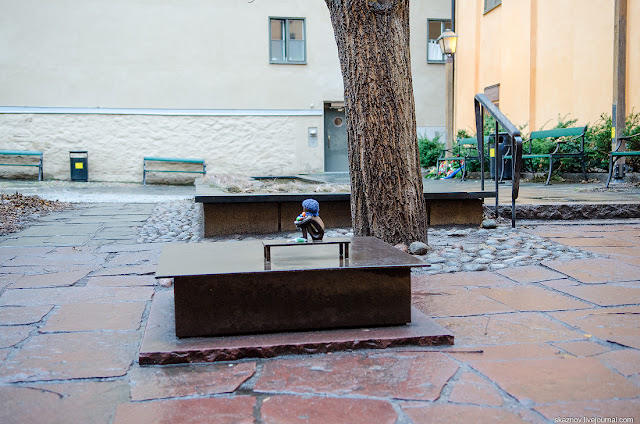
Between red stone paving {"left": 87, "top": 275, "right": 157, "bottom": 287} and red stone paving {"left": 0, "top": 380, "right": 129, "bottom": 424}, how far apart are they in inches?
53.4

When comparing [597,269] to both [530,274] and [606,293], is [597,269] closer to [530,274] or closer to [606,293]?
[530,274]

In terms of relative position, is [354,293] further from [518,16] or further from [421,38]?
[421,38]

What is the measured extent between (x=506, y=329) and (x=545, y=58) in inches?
393

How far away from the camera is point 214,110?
15492 millimetres

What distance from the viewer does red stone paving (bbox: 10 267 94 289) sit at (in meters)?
3.02

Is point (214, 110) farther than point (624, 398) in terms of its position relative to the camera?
Yes

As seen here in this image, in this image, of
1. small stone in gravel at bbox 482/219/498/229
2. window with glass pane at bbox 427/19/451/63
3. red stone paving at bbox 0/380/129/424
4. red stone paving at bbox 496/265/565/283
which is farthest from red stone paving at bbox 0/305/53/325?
window with glass pane at bbox 427/19/451/63

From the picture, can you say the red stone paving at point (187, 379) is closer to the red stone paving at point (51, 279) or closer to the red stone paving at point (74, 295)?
the red stone paving at point (74, 295)

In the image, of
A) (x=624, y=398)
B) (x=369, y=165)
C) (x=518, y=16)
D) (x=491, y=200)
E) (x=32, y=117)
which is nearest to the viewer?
(x=624, y=398)

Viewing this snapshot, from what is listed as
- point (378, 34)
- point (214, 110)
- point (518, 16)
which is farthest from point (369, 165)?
point (214, 110)

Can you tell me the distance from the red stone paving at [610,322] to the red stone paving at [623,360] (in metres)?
0.08

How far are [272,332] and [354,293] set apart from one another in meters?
0.32

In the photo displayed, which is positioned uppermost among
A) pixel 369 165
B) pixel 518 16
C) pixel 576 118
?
pixel 518 16

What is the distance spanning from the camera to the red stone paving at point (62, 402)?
4.87 ft
